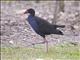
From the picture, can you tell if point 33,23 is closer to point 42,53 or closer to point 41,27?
point 41,27

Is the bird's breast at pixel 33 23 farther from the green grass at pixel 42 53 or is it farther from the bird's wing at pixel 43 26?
the green grass at pixel 42 53

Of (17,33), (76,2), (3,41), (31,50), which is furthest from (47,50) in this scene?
(76,2)

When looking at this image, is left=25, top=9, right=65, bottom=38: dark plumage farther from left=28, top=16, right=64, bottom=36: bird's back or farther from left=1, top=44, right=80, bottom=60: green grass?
left=1, top=44, right=80, bottom=60: green grass

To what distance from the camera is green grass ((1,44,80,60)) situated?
9.84m

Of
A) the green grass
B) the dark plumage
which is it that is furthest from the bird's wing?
the green grass

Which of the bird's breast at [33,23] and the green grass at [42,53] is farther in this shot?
the bird's breast at [33,23]

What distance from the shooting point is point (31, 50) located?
10.8 meters

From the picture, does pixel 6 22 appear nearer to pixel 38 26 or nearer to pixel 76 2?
pixel 38 26

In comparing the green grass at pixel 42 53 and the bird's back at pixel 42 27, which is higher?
the bird's back at pixel 42 27

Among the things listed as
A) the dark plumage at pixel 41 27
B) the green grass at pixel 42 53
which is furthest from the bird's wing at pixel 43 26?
the green grass at pixel 42 53

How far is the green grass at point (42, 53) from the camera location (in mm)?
9844

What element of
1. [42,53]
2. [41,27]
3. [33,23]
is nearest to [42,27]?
[41,27]

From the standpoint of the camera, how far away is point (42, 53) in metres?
10.3

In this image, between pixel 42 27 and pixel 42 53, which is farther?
pixel 42 27
